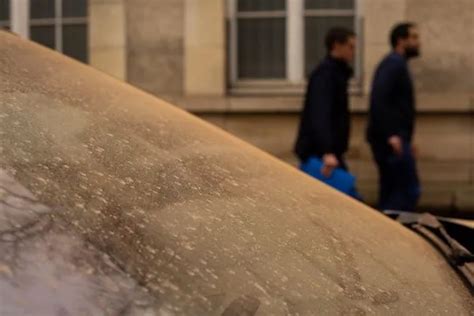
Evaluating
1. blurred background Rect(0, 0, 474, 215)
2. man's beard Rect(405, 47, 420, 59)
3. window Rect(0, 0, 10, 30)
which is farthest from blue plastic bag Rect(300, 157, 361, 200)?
window Rect(0, 0, 10, 30)

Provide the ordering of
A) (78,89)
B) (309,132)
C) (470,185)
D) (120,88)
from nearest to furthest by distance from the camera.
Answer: (78,89), (120,88), (309,132), (470,185)

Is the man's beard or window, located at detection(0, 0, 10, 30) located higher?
window, located at detection(0, 0, 10, 30)

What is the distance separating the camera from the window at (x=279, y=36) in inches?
370

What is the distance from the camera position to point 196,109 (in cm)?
917

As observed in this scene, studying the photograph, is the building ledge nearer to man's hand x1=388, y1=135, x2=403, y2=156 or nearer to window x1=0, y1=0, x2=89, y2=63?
window x1=0, y1=0, x2=89, y2=63

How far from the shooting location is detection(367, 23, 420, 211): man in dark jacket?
6969 millimetres

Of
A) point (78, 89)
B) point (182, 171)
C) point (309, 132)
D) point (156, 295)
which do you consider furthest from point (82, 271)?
point (309, 132)

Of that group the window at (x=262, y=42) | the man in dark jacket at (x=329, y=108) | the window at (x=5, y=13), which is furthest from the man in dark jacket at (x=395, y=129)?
the window at (x=5, y=13)

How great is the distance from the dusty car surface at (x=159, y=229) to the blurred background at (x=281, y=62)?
6.69m

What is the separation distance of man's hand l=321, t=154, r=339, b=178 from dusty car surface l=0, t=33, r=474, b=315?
3.60 meters

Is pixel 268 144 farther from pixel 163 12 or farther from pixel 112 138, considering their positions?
pixel 112 138

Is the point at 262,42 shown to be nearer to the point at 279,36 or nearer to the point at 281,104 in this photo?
the point at 279,36

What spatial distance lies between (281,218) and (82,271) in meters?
0.56

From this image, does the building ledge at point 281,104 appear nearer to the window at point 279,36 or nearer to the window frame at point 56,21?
the window at point 279,36
